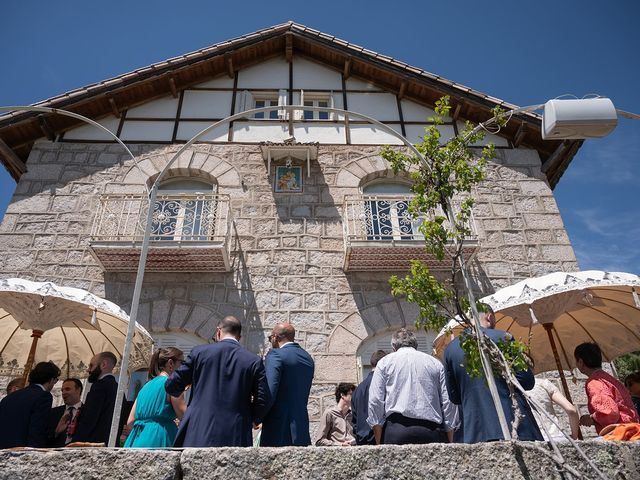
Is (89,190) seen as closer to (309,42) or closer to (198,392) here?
(309,42)

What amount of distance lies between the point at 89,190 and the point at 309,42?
5.61 m

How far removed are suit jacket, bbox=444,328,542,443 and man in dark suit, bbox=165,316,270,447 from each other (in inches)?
54.7

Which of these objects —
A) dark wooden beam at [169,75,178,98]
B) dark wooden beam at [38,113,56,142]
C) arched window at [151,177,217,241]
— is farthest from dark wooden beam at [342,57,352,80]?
dark wooden beam at [38,113,56,142]

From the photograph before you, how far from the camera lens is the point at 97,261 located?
8.65m

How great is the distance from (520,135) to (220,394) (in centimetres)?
901

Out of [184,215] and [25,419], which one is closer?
[25,419]

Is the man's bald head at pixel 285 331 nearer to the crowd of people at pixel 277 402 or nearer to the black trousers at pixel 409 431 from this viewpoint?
the crowd of people at pixel 277 402

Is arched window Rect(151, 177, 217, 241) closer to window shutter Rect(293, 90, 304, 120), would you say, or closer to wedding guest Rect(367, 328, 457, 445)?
window shutter Rect(293, 90, 304, 120)

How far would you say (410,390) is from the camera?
379 cm

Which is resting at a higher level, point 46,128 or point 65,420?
point 46,128

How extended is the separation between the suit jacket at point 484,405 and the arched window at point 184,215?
18.7 feet

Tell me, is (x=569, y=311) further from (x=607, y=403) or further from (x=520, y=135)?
(x=520, y=135)

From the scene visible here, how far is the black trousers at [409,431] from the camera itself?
3607mm

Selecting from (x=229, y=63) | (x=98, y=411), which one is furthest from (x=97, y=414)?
(x=229, y=63)
